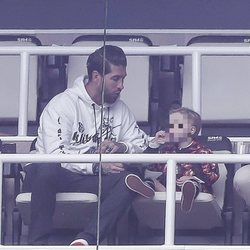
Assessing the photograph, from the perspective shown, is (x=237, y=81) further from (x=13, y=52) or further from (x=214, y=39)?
(x=13, y=52)

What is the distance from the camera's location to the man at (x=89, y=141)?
693 cm

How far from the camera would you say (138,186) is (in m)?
6.97

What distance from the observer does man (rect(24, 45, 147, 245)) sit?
22.7ft

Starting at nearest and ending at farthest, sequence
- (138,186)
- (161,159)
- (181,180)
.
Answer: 1. (161,159)
2. (138,186)
3. (181,180)

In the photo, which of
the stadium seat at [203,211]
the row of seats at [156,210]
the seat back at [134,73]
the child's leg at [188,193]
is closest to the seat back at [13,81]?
the seat back at [134,73]

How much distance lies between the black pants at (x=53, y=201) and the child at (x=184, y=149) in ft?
0.41

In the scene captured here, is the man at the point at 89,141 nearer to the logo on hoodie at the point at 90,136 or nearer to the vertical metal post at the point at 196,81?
the logo on hoodie at the point at 90,136

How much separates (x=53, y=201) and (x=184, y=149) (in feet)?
2.39

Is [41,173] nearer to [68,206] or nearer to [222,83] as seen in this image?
[68,206]

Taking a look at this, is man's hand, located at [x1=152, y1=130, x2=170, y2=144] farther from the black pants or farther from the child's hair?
the black pants

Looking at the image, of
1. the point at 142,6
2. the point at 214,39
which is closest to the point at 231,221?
the point at 214,39

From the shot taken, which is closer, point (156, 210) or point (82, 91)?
point (156, 210)

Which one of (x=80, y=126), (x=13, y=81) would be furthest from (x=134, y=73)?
(x=80, y=126)

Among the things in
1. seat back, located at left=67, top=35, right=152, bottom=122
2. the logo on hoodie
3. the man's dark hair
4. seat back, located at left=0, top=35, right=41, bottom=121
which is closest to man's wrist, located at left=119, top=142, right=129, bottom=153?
the logo on hoodie
